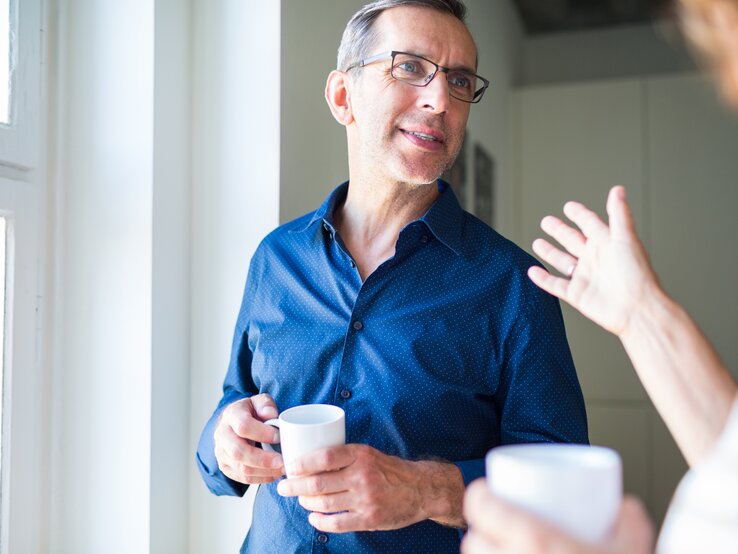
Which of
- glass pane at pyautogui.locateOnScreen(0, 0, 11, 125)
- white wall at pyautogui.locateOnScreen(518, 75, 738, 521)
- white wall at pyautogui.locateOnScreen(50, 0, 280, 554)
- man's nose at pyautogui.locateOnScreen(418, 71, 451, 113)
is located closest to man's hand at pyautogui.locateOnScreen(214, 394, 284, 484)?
white wall at pyautogui.locateOnScreen(50, 0, 280, 554)

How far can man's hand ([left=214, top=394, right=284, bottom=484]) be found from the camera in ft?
3.43

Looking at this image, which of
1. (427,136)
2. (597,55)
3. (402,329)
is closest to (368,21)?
(427,136)

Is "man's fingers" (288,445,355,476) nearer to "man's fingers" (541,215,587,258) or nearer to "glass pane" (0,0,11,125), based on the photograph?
"man's fingers" (541,215,587,258)

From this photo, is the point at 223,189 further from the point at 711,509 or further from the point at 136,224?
the point at 711,509

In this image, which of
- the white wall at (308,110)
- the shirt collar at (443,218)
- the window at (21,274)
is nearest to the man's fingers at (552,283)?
the shirt collar at (443,218)

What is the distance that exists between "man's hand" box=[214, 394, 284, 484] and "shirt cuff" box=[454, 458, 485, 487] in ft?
0.93

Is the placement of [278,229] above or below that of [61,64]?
below

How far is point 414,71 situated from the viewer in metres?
1.27

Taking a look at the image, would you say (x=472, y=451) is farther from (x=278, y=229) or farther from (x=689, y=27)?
(x=689, y=27)

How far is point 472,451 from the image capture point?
1156 mm

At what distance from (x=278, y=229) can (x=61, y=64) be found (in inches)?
23.3

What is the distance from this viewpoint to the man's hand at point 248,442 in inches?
41.2

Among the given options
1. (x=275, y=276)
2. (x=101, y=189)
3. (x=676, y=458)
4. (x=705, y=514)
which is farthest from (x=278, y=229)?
(x=676, y=458)

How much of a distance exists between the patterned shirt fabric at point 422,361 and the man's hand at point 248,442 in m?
0.12
